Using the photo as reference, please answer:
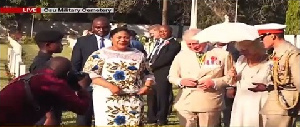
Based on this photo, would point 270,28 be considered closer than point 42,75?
No

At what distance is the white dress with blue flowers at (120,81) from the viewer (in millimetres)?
6352

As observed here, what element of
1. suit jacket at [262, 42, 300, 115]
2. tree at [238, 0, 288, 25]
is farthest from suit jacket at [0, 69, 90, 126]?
tree at [238, 0, 288, 25]

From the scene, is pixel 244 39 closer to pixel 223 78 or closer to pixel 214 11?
pixel 223 78

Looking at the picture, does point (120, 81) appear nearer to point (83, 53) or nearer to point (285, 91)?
point (285, 91)

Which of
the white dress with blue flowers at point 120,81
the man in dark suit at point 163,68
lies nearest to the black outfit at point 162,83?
the man in dark suit at point 163,68

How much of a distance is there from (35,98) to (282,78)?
292 cm

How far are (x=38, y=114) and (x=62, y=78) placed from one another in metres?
0.30

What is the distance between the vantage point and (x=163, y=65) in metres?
10.5

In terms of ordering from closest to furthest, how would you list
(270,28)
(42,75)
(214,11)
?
(42,75), (270,28), (214,11)

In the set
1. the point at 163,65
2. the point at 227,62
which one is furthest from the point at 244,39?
the point at 163,65

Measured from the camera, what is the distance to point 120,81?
6.38 m

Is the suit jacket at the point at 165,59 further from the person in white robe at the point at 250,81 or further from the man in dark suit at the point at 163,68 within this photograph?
the person in white robe at the point at 250,81

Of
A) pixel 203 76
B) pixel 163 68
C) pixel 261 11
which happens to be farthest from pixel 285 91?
pixel 261 11

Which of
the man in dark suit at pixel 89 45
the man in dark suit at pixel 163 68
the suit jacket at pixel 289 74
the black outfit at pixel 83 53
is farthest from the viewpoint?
the man in dark suit at pixel 163 68
